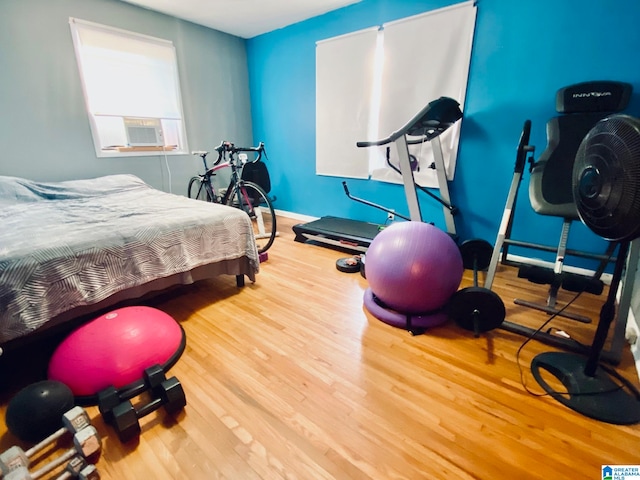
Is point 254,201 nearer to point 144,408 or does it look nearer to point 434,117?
point 434,117

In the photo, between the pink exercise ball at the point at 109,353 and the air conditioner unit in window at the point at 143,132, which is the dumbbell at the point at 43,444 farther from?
the air conditioner unit in window at the point at 143,132

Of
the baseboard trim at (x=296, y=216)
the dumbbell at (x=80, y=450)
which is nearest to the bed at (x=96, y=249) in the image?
the dumbbell at (x=80, y=450)

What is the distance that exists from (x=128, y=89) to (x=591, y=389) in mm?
4770

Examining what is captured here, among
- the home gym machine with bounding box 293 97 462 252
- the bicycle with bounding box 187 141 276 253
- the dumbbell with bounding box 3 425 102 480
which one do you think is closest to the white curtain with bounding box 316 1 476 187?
the home gym machine with bounding box 293 97 462 252

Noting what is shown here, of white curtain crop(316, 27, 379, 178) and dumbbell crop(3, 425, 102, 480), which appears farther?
white curtain crop(316, 27, 379, 178)

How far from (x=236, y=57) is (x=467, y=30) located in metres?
3.22

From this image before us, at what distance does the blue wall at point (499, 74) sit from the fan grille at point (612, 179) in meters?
1.57

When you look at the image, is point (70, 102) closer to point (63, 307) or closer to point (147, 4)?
point (147, 4)

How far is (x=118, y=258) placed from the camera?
1603 mm

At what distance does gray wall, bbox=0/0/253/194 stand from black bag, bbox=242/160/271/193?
1291 mm

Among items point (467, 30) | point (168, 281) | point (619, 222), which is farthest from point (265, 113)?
point (619, 222)

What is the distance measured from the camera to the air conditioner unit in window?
3531 mm

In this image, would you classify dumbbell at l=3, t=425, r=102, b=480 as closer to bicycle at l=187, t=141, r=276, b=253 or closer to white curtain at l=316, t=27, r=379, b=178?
bicycle at l=187, t=141, r=276, b=253

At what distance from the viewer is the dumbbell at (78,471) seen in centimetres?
98
